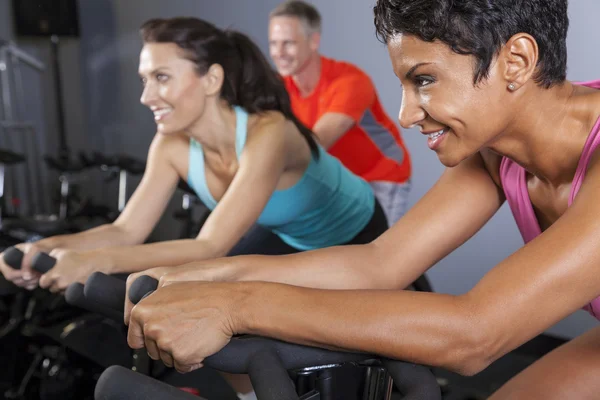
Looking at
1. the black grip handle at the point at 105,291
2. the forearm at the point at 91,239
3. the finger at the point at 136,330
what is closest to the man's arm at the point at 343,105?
the forearm at the point at 91,239

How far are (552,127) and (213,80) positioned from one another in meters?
1.06

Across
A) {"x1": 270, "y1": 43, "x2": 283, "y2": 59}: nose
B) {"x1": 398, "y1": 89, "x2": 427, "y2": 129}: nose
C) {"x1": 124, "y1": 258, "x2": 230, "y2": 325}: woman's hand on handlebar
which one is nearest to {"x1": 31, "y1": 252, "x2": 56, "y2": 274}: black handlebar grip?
{"x1": 124, "y1": 258, "x2": 230, "y2": 325}: woman's hand on handlebar

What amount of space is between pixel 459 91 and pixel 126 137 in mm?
4478

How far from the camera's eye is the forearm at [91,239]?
151cm

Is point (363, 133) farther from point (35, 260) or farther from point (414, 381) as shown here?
point (414, 381)

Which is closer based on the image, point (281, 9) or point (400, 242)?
point (400, 242)

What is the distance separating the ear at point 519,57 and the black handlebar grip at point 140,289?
0.52 m

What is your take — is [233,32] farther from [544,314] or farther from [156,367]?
[544,314]

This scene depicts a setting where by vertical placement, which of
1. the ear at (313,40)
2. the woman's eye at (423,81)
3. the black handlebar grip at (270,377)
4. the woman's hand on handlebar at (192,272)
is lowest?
the woman's hand on handlebar at (192,272)

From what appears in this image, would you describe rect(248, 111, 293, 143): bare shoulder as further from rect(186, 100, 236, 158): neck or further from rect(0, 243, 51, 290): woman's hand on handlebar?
rect(0, 243, 51, 290): woman's hand on handlebar

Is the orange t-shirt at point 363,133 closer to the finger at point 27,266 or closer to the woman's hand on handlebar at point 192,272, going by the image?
the finger at point 27,266

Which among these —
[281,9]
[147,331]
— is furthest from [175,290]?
[281,9]

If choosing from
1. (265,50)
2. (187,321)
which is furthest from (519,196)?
(265,50)

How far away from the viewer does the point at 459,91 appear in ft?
2.77
